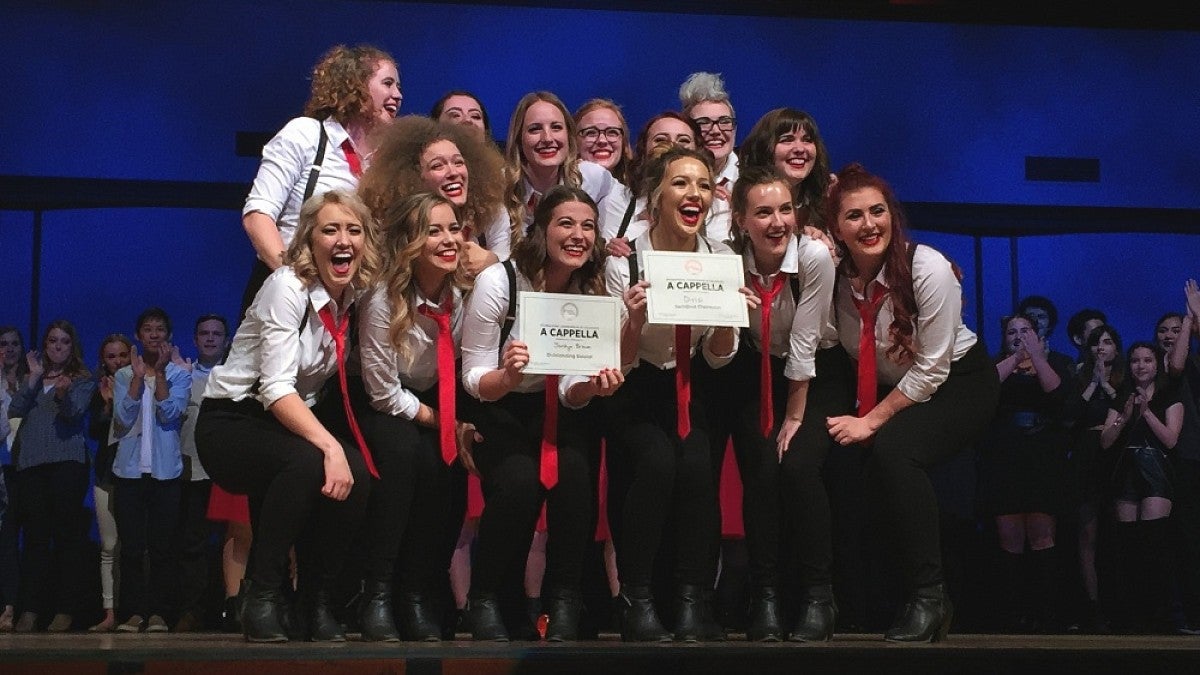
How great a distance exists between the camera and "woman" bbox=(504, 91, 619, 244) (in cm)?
493

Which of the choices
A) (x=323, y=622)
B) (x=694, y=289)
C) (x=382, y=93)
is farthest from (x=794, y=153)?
(x=323, y=622)

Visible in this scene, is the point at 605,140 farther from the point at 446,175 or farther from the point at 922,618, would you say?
the point at 922,618

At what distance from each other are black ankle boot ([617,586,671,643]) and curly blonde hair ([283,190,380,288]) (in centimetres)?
117

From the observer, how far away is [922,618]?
13.3ft

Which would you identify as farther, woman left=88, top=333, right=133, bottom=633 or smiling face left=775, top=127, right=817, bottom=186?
woman left=88, top=333, right=133, bottom=633

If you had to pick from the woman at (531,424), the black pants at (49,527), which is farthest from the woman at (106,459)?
the woman at (531,424)

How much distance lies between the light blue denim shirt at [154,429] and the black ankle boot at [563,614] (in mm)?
3240

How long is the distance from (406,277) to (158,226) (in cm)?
423

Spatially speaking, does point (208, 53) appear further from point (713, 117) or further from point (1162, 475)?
point (1162, 475)

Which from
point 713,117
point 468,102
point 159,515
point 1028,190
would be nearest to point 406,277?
point 468,102

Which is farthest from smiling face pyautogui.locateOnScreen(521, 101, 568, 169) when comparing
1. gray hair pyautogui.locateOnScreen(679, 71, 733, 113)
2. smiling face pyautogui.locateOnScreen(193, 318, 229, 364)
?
smiling face pyautogui.locateOnScreen(193, 318, 229, 364)

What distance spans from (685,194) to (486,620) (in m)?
1.37

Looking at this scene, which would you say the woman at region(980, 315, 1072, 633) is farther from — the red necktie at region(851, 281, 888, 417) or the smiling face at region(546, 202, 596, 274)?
the smiling face at region(546, 202, 596, 274)

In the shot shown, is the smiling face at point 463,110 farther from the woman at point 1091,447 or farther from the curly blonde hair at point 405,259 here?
the woman at point 1091,447
